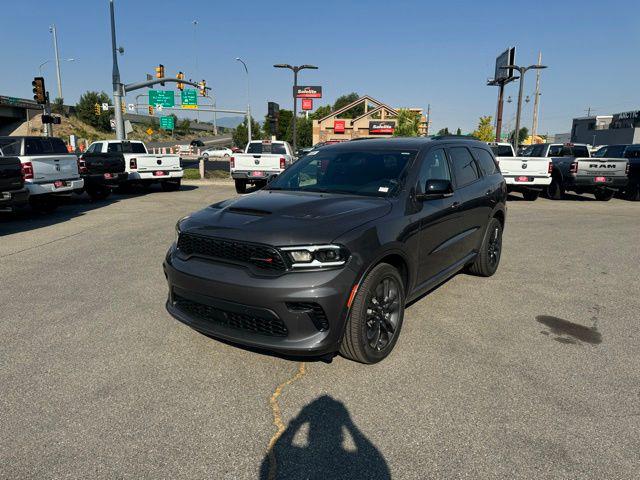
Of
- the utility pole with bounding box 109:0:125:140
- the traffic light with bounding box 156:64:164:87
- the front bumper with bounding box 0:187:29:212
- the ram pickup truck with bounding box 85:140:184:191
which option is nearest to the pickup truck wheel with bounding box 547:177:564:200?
the ram pickup truck with bounding box 85:140:184:191

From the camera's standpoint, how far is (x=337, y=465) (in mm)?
2486

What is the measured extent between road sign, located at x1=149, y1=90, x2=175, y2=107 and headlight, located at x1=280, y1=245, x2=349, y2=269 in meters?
50.2

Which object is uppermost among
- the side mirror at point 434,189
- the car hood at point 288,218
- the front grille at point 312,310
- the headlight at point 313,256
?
the side mirror at point 434,189

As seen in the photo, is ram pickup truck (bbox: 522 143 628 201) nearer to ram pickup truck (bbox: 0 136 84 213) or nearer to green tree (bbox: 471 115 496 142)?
ram pickup truck (bbox: 0 136 84 213)

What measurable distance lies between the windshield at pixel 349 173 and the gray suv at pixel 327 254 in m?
0.01

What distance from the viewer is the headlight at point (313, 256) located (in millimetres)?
3051

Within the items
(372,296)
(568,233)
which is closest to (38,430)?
(372,296)

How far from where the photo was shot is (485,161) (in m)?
5.93

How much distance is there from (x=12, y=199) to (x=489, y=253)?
926 cm

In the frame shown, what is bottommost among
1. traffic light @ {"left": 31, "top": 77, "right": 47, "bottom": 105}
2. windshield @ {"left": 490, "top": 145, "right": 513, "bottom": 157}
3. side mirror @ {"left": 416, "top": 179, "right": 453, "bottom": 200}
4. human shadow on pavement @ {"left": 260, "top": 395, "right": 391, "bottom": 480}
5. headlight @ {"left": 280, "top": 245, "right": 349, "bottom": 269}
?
human shadow on pavement @ {"left": 260, "top": 395, "right": 391, "bottom": 480}

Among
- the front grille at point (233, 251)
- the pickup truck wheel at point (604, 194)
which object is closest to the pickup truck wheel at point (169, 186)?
the front grille at point (233, 251)

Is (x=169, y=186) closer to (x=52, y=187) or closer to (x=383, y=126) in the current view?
(x=52, y=187)

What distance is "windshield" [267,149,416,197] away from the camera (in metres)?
4.14

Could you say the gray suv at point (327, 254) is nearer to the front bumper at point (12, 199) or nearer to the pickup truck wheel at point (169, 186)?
the front bumper at point (12, 199)
